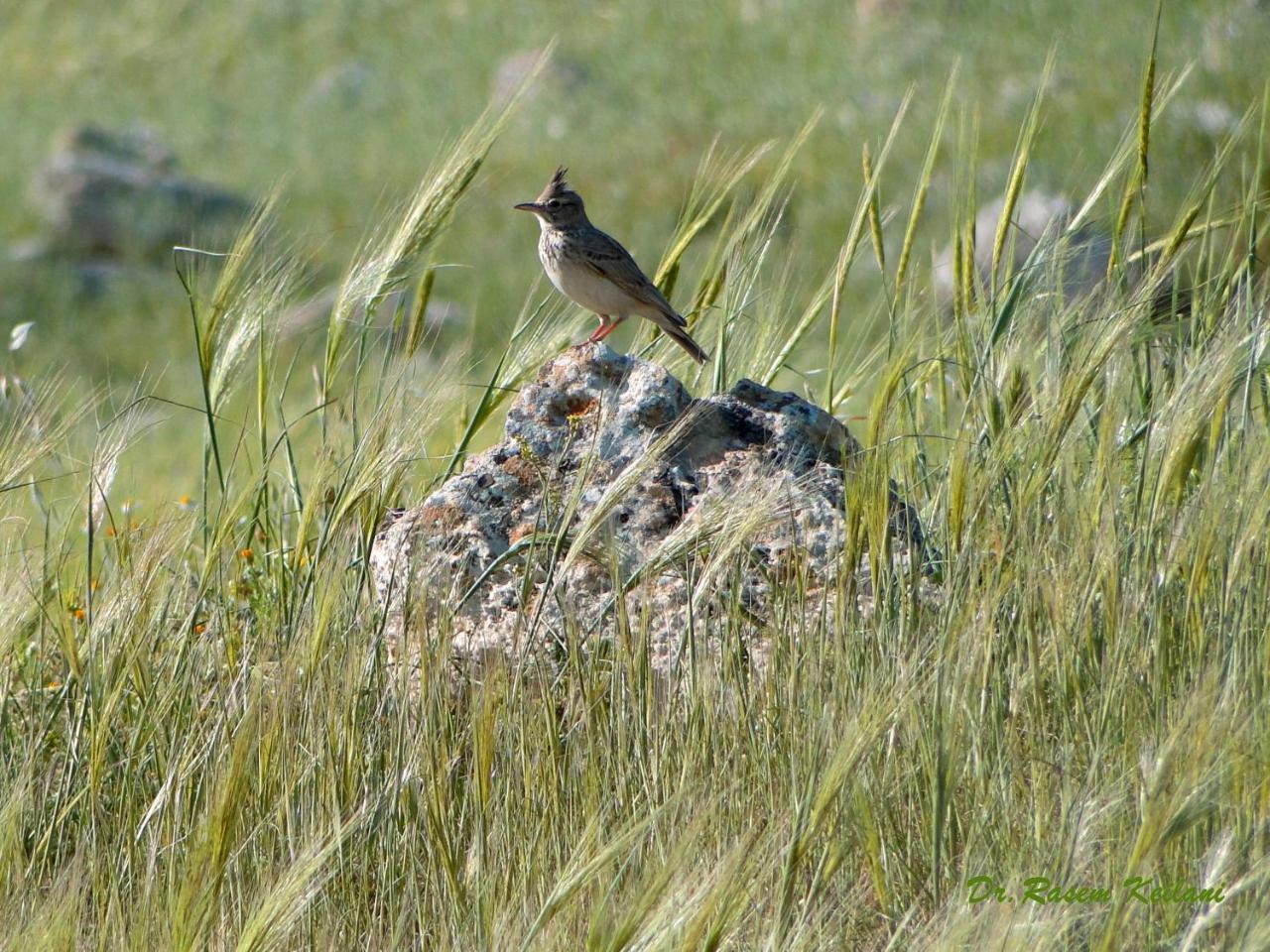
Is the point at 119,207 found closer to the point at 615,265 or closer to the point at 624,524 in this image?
the point at 615,265

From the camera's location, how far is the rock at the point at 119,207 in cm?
1616

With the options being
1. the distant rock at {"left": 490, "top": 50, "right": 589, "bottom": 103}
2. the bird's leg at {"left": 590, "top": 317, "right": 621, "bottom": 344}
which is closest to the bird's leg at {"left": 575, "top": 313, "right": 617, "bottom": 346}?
the bird's leg at {"left": 590, "top": 317, "right": 621, "bottom": 344}

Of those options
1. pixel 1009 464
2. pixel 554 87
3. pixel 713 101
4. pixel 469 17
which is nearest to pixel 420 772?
pixel 1009 464

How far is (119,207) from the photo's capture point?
1633cm

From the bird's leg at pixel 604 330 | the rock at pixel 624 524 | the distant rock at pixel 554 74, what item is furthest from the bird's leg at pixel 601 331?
the distant rock at pixel 554 74

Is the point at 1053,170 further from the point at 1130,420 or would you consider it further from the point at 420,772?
the point at 420,772

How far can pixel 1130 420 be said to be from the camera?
126 inches

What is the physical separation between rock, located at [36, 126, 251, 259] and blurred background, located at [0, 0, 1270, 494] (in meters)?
0.03

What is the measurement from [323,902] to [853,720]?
93cm

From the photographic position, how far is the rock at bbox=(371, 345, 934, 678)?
2611 millimetres

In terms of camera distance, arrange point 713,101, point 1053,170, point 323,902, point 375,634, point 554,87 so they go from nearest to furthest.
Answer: point 323,902, point 375,634, point 1053,170, point 713,101, point 554,87

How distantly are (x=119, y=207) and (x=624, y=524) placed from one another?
14.7 metres

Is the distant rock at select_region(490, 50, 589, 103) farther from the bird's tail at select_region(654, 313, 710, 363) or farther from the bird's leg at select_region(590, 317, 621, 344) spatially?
the bird's tail at select_region(654, 313, 710, 363)

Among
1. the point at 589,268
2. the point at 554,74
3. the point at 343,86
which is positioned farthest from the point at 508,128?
the point at 589,268
